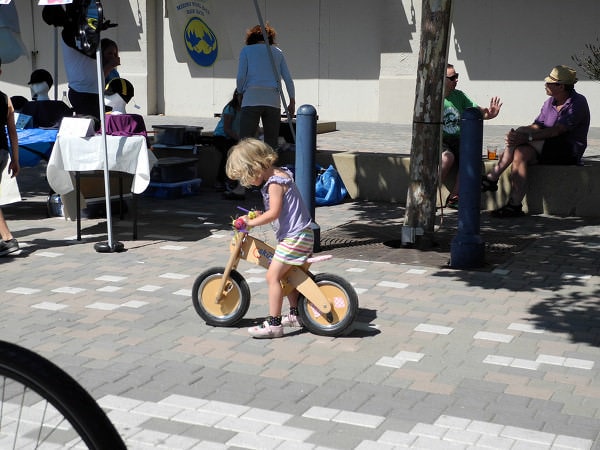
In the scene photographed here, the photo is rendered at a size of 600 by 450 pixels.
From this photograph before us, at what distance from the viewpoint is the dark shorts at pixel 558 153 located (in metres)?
10.2

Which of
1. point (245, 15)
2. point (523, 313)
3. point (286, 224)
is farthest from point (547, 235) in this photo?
point (245, 15)

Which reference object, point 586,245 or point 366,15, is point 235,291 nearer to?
point 586,245

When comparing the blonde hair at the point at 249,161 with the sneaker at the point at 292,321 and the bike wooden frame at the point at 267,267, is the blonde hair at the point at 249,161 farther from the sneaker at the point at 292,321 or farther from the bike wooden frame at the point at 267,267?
the sneaker at the point at 292,321

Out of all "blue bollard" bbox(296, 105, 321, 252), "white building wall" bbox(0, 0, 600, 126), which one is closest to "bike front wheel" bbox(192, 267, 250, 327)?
"blue bollard" bbox(296, 105, 321, 252)

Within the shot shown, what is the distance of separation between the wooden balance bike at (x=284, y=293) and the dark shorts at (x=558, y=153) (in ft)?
16.4

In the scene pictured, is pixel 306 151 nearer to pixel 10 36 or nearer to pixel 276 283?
pixel 276 283

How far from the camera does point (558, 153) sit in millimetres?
10195

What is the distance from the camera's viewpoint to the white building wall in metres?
19.3

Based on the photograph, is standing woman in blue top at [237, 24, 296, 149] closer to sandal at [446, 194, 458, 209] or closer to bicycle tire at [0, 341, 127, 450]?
sandal at [446, 194, 458, 209]

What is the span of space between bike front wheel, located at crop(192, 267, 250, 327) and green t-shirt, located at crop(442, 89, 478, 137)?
5.06 metres

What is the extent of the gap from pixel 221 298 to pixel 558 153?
5348 millimetres

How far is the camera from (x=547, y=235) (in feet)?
30.0

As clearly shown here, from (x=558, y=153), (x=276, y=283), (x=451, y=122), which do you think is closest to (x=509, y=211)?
(x=558, y=153)

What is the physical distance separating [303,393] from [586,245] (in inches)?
181
